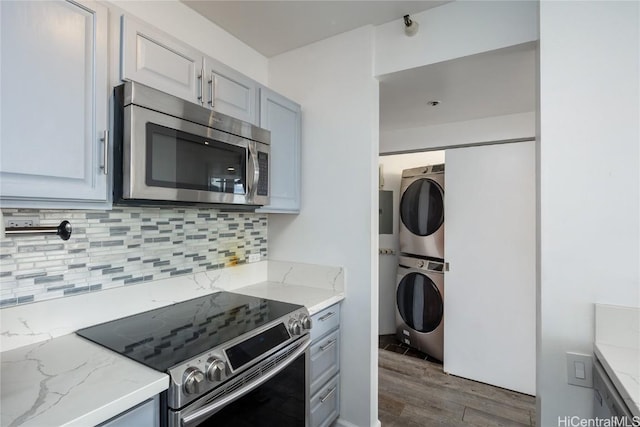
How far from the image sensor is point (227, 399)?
1.11 meters

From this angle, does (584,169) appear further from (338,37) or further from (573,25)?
(338,37)

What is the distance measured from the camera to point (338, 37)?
2.03 metres

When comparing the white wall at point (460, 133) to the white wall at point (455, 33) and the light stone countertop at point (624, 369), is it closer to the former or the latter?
the white wall at point (455, 33)

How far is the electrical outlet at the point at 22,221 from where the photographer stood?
1.14 metres


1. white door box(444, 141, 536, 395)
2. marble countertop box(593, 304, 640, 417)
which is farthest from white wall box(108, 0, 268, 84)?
marble countertop box(593, 304, 640, 417)

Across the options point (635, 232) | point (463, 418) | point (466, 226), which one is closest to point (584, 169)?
point (635, 232)

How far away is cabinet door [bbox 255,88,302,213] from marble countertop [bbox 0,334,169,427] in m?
1.03

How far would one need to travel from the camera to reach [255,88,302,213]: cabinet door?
190 centimetres

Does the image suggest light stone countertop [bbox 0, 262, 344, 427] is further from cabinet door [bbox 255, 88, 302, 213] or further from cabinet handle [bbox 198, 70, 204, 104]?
cabinet handle [bbox 198, 70, 204, 104]

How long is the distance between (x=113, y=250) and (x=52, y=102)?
69cm

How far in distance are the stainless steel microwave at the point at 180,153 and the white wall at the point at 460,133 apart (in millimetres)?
2060

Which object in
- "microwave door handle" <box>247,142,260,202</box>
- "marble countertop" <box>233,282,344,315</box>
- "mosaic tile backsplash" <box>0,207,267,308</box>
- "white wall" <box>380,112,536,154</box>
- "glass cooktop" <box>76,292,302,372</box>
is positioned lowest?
"marble countertop" <box>233,282,344,315</box>

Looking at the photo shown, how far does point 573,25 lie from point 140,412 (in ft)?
6.72

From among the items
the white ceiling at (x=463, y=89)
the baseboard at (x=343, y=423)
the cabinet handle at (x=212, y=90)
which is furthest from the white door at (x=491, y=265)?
the cabinet handle at (x=212, y=90)
